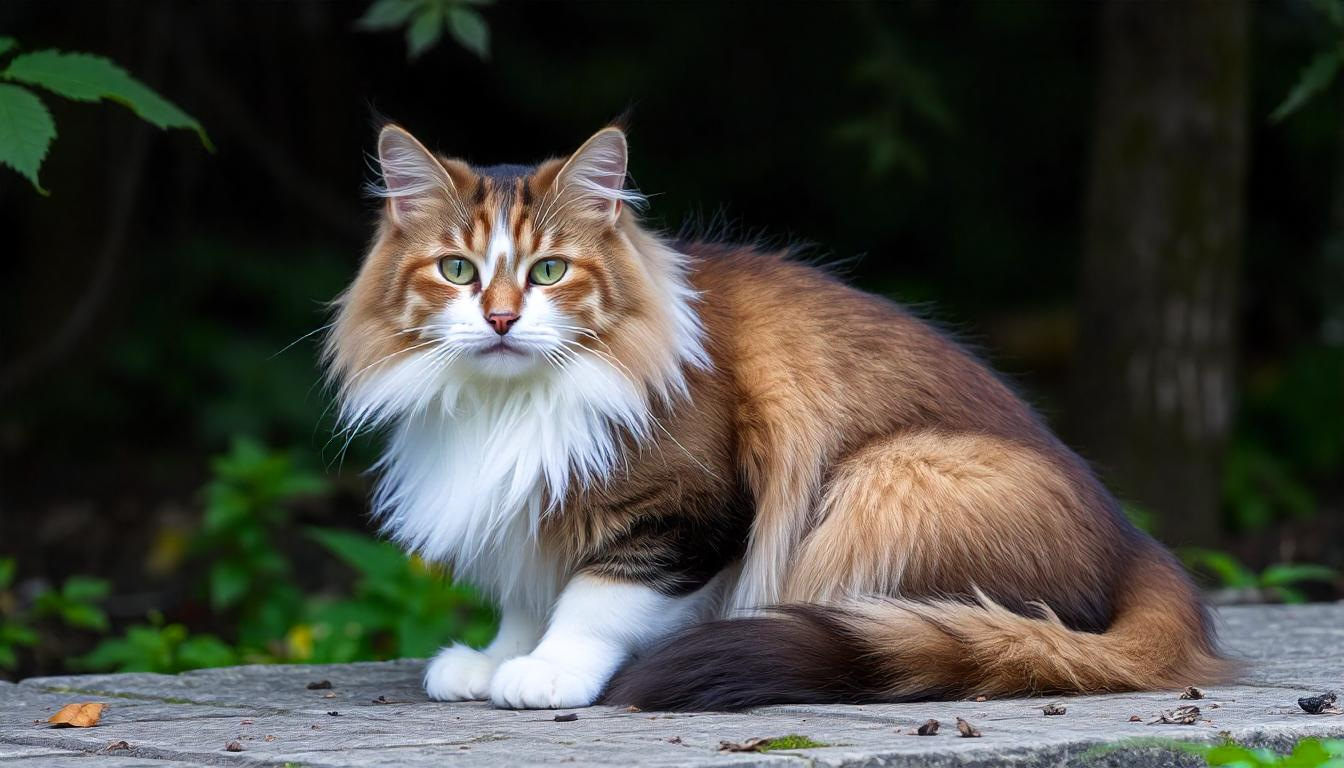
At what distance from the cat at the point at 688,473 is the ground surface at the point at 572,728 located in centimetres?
16

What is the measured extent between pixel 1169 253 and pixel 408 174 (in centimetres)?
396

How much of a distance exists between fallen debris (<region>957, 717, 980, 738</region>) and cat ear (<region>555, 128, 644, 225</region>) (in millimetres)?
1551

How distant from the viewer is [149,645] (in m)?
4.68

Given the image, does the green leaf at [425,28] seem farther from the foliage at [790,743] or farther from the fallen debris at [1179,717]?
the fallen debris at [1179,717]

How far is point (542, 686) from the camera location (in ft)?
10.6

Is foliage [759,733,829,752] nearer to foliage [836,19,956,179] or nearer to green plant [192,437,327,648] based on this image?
green plant [192,437,327,648]

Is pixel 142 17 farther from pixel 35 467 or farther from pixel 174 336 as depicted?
pixel 35 467

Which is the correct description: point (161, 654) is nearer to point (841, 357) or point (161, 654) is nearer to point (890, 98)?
point (841, 357)

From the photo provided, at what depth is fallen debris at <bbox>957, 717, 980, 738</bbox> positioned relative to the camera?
2.56 metres

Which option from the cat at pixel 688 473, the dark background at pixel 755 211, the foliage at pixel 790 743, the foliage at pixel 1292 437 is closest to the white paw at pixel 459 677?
the cat at pixel 688 473

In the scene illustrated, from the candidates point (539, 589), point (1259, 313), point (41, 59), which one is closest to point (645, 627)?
point (539, 589)

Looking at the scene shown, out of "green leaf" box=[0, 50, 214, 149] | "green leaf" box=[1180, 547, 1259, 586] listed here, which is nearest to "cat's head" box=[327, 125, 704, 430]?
"green leaf" box=[0, 50, 214, 149]

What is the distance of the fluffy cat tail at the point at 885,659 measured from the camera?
2990 millimetres

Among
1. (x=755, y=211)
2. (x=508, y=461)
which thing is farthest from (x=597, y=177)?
(x=755, y=211)
